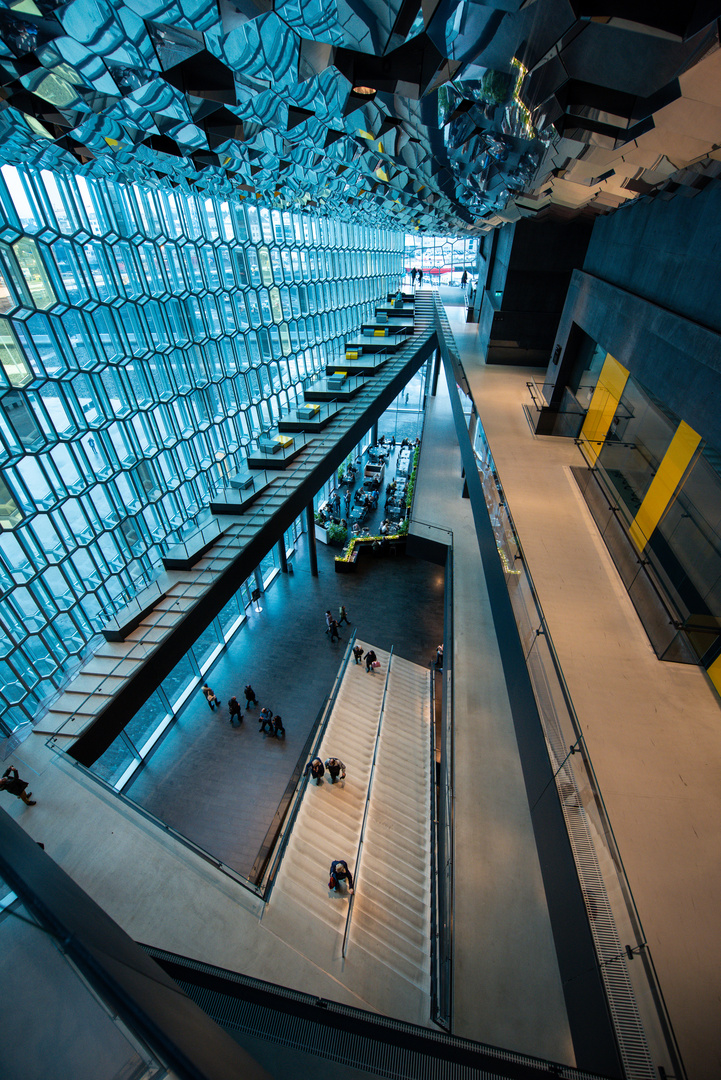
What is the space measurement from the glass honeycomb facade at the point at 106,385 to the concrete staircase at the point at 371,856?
5366 millimetres

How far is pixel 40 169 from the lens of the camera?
747 centimetres

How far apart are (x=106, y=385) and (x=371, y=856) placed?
10087 millimetres

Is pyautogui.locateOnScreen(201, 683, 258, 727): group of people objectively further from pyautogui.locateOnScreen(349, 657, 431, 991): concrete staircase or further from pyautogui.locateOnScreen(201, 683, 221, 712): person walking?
pyautogui.locateOnScreen(349, 657, 431, 991): concrete staircase

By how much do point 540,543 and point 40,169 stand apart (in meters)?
10.3

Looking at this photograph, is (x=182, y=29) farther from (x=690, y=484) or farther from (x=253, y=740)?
(x=253, y=740)

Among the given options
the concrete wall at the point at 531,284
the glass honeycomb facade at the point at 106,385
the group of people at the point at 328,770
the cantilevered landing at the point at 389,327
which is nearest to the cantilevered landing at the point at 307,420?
the glass honeycomb facade at the point at 106,385

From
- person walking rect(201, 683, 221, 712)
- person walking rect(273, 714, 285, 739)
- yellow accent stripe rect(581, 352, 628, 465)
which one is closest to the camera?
yellow accent stripe rect(581, 352, 628, 465)

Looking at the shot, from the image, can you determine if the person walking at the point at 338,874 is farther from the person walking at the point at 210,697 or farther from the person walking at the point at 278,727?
the person walking at the point at 210,697

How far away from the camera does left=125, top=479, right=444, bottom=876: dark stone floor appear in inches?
378

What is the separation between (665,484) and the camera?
6.81 meters

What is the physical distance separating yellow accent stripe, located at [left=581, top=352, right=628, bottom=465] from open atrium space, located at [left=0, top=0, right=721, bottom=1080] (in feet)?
0.34

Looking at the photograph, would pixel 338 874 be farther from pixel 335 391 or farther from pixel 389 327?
pixel 389 327

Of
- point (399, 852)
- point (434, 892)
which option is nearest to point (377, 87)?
point (434, 892)

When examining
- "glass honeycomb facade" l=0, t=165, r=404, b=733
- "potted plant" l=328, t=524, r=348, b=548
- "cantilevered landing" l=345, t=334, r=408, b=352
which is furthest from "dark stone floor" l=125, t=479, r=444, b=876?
"cantilevered landing" l=345, t=334, r=408, b=352
